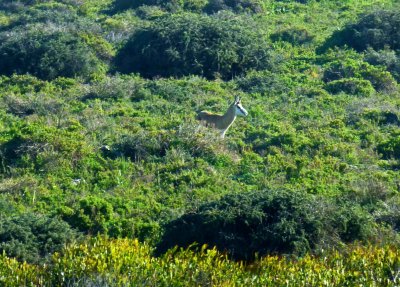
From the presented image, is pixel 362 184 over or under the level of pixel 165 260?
under

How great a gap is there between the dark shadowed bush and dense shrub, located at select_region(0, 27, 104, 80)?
11345mm

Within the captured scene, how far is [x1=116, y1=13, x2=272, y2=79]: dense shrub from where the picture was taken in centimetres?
2503

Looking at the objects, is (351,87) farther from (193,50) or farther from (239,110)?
(193,50)

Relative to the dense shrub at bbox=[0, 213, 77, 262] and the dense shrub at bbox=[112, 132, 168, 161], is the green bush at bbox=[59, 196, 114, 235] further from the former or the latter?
the dense shrub at bbox=[112, 132, 168, 161]

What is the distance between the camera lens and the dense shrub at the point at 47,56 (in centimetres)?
2458

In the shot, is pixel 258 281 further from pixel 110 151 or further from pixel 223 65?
pixel 223 65

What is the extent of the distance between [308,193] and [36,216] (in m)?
4.42

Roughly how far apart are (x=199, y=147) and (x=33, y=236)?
543 cm

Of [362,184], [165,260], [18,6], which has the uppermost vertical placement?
[165,260]

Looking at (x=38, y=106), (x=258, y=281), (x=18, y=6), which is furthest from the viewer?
(x=18, y=6)

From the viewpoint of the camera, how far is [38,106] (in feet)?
68.8

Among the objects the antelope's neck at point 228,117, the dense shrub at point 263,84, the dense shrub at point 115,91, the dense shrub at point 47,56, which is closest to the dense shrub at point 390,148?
the antelope's neck at point 228,117

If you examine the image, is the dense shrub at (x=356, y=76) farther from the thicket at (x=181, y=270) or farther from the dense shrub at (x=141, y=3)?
the thicket at (x=181, y=270)

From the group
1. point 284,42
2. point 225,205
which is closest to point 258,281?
point 225,205
